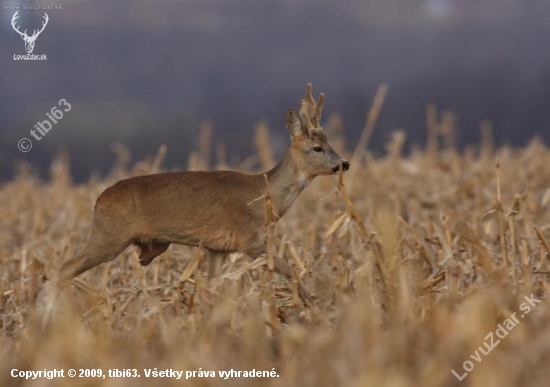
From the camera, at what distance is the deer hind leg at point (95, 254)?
6.64m

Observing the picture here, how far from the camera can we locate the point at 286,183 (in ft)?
23.1

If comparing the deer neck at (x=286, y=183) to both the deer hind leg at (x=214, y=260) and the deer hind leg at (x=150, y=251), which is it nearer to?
the deer hind leg at (x=214, y=260)

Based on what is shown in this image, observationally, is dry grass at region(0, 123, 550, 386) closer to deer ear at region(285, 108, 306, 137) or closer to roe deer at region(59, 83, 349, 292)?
roe deer at region(59, 83, 349, 292)

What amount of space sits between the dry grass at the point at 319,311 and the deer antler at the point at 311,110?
3.03ft

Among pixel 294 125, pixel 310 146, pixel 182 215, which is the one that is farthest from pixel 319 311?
pixel 294 125

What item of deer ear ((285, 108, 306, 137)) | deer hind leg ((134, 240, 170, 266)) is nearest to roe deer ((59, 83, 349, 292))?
deer hind leg ((134, 240, 170, 266))

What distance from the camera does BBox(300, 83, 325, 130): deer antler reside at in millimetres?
6887

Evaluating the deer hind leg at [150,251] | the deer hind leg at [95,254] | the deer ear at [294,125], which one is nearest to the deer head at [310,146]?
the deer ear at [294,125]

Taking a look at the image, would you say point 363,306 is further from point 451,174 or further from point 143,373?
point 451,174

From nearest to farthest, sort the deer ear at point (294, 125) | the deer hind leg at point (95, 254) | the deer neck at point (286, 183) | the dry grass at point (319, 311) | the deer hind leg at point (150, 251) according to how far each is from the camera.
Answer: the dry grass at point (319, 311)
the deer hind leg at point (95, 254)
the deer hind leg at point (150, 251)
the deer neck at point (286, 183)
the deer ear at point (294, 125)

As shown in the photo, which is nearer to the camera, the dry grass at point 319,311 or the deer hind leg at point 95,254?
the dry grass at point 319,311

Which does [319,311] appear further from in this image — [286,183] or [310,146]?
[310,146]

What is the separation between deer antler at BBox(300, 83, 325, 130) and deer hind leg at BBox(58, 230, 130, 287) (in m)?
1.58

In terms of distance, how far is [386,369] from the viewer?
3.61 metres
